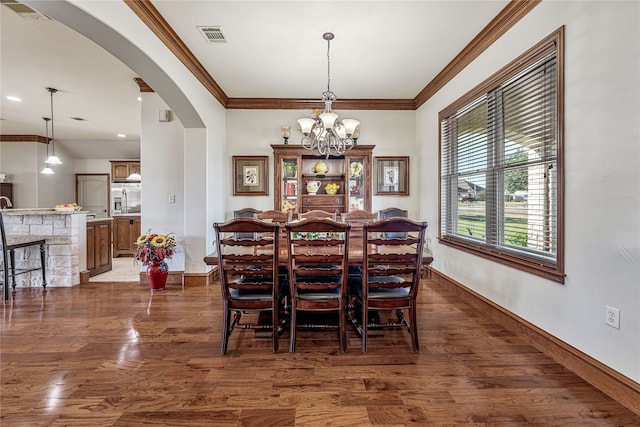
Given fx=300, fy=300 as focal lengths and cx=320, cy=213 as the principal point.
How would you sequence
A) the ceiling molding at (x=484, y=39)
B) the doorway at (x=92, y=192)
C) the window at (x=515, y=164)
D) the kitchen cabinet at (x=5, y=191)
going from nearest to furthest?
1. the window at (x=515, y=164)
2. the ceiling molding at (x=484, y=39)
3. the kitchen cabinet at (x=5, y=191)
4. the doorway at (x=92, y=192)

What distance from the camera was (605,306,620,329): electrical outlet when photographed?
66.8 inches

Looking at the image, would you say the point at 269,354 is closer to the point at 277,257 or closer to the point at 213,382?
the point at 213,382

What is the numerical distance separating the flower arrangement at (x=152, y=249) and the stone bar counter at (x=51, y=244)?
40.2 inches

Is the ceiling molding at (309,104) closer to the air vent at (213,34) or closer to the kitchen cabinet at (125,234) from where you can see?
the air vent at (213,34)

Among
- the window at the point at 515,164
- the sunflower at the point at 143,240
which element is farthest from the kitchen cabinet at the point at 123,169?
the window at the point at 515,164

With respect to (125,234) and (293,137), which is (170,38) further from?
(125,234)

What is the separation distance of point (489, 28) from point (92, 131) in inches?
310

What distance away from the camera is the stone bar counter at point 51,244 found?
156 inches

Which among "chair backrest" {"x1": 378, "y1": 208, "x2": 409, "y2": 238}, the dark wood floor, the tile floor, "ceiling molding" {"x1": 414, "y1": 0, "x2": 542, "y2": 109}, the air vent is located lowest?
the dark wood floor

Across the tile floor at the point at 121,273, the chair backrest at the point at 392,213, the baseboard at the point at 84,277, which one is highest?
the chair backrest at the point at 392,213

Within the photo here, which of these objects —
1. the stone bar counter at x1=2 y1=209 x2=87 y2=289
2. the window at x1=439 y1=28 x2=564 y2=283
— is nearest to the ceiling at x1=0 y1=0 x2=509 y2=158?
the window at x1=439 y1=28 x2=564 y2=283

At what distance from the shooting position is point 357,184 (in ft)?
15.9

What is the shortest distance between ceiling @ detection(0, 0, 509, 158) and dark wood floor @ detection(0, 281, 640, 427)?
9.03 ft

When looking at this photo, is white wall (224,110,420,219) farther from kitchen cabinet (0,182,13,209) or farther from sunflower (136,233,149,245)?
kitchen cabinet (0,182,13,209)
